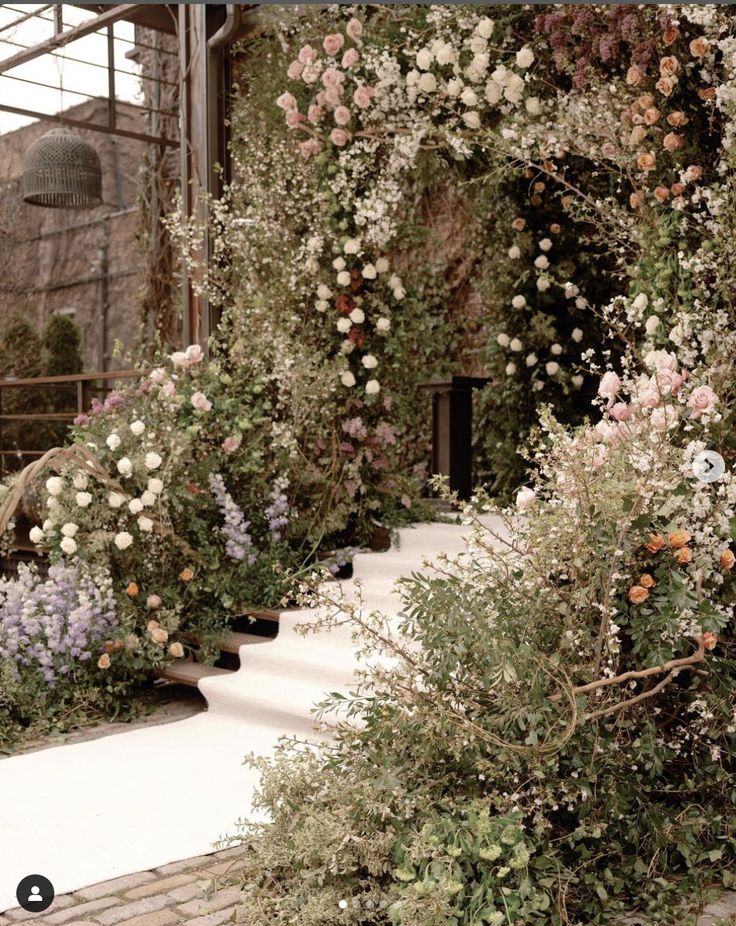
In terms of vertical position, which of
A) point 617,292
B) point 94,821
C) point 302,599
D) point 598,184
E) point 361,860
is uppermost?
point 598,184

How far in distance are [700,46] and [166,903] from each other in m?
3.19

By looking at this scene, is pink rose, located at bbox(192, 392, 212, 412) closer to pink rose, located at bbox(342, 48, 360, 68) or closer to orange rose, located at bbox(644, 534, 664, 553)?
pink rose, located at bbox(342, 48, 360, 68)

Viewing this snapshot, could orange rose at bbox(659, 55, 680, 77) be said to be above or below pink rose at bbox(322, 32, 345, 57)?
below

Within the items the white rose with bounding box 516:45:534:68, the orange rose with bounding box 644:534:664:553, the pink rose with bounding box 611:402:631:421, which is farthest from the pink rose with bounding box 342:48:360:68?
the orange rose with bounding box 644:534:664:553

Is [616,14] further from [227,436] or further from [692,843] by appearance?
[692,843]

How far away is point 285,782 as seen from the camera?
283cm

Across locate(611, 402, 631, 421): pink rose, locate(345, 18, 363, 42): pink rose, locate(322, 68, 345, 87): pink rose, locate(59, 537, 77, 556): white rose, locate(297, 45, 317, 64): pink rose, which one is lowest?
locate(59, 537, 77, 556): white rose

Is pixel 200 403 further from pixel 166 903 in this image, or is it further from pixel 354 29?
pixel 166 903

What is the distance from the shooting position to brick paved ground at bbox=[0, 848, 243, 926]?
2.65 meters

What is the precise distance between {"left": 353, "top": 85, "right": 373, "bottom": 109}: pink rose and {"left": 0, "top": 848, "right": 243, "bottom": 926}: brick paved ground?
12.0ft

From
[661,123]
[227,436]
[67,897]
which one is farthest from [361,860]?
[227,436]

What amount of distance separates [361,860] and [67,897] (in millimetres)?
868

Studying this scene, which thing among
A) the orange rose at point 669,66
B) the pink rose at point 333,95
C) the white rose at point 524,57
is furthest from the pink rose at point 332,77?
the orange rose at point 669,66

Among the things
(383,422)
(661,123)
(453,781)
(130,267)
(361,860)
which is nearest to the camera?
(361,860)
